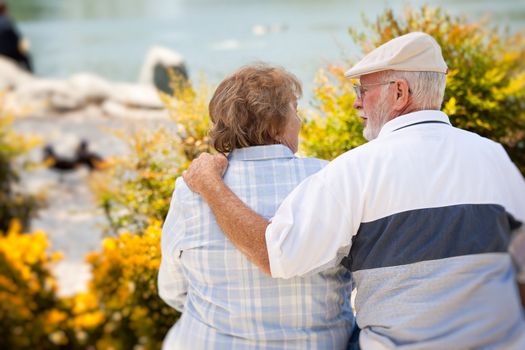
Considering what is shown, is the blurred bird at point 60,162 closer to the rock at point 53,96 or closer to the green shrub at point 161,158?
the rock at point 53,96

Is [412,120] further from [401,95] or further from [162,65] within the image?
[162,65]

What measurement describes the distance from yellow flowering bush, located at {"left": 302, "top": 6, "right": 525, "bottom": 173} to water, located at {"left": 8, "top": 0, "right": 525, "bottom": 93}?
0.97 m

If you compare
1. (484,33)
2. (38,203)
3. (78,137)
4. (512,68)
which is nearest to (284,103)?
(484,33)

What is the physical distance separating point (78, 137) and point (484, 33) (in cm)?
640

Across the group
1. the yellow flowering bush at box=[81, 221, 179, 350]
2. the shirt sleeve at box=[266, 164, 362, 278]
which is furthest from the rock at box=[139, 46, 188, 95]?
the shirt sleeve at box=[266, 164, 362, 278]

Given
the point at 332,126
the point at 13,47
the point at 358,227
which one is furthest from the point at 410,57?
the point at 13,47

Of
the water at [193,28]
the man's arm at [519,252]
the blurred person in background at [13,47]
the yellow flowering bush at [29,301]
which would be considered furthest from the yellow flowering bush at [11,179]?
the blurred person in background at [13,47]

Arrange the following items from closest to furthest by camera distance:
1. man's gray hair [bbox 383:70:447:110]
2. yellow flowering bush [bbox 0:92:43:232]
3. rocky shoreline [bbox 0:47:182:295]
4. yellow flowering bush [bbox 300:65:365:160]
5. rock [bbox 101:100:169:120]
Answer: man's gray hair [bbox 383:70:447:110] < yellow flowering bush [bbox 300:65:365:160] < yellow flowering bush [bbox 0:92:43:232] < rocky shoreline [bbox 0:47:182:295] < rock [bbox 101:100:169:120]

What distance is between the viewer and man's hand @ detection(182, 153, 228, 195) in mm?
1783

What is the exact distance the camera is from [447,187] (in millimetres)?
1569

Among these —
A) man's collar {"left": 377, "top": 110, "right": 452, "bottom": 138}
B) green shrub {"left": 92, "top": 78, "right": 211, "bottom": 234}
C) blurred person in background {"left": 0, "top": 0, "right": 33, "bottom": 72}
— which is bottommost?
blurred person in background {"left": 0, "top": 0, "right": 33, "bottom": 72}

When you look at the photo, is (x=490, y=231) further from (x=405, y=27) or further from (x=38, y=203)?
(x=38, y=203)

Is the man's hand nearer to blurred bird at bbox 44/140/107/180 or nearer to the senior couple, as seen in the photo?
the senior couple

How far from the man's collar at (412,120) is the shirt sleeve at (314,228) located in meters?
0.22
